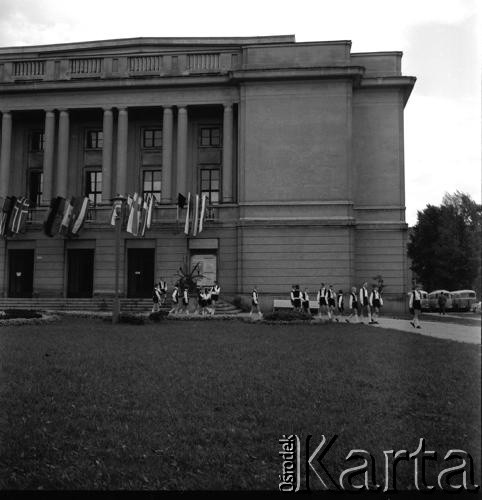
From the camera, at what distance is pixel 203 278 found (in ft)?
109

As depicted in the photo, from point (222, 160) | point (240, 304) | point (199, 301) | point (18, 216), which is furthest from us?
point (222, 160)

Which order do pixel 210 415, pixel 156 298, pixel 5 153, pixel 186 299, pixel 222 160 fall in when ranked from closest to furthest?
pixel 210 415 < pixel 156 298 < pixel 186 299 < pixel 5 153 < pixel 222 160

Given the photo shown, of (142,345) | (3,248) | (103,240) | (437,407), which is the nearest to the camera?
(437,407)

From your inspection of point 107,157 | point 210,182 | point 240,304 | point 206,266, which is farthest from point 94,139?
point 240,304

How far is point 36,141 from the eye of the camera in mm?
40906

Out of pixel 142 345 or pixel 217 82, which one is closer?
pixel 142 345

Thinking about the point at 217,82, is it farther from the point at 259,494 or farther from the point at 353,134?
the point at 259,494

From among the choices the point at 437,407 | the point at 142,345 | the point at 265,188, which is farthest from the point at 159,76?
the point at 437,407

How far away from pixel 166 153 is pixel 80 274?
10.8 metres

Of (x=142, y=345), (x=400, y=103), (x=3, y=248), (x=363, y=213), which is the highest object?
(x=400, y=103)

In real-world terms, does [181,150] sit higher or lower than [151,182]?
higher

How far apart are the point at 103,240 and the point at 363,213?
726 inches

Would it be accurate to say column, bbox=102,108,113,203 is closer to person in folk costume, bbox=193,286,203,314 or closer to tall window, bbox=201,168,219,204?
tall window, bbox=201,168,219,204

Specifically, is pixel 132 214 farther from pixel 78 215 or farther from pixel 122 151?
pixel 122 151
